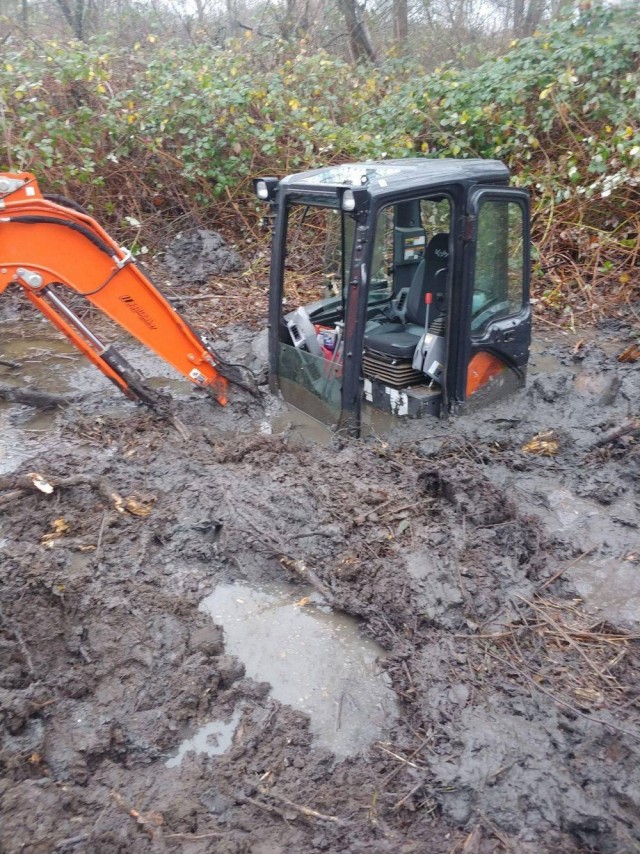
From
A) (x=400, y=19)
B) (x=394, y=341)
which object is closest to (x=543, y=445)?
(x=394, y=341)

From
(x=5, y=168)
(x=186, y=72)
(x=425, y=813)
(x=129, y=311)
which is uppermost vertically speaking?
(x=186, y=72)

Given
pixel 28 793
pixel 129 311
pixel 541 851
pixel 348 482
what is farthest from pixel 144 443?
pixel 541 851

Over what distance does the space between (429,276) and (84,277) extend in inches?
88.7

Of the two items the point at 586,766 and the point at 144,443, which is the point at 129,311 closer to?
the point at 144,443

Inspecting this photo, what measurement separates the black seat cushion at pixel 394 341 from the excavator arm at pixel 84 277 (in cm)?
118

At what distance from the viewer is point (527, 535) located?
410cm

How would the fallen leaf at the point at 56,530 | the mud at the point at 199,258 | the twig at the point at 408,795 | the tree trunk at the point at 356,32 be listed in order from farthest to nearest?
1. the tree trunk at the point at 356,32
2. the mud at the point at 199,258
3. the fallen leaf at the point at 56,530
4. the twig at the point at 408,795

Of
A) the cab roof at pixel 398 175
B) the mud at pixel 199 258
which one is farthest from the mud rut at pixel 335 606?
the mud at pixel 199 258

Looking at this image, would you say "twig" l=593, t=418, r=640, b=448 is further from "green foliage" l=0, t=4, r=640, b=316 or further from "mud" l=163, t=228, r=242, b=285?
"mud" l=163, t=228, r=242, b=285

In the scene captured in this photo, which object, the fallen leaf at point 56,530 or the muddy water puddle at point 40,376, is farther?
the muddy water puddle at point 40,376

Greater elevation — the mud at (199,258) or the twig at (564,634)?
the mud at (199,258)

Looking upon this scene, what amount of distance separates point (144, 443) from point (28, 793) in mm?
2908

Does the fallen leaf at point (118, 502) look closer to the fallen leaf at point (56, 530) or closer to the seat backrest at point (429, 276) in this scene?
the fallen leaf at point (56, 530)

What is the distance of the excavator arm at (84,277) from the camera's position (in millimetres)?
4578
